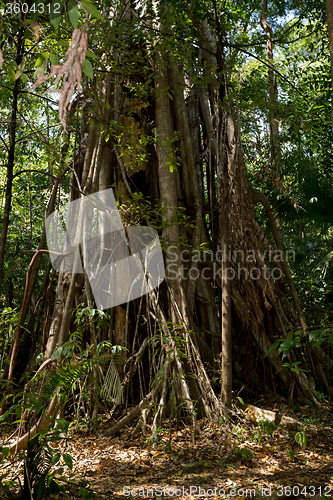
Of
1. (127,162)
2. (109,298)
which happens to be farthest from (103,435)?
(127,162)

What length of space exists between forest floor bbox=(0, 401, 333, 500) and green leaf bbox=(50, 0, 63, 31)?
1997 mm

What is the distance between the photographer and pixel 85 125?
4.95m

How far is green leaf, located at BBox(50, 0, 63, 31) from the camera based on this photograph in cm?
127

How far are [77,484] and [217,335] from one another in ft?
6.36

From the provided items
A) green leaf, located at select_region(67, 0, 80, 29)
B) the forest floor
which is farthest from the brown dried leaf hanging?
the forest floor

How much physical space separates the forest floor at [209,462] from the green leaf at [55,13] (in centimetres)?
200

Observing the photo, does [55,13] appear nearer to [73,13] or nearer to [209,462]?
[73,13]

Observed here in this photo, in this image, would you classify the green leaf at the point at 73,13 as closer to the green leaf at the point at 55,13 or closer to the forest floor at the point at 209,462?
the green leaf at the point at 55,13

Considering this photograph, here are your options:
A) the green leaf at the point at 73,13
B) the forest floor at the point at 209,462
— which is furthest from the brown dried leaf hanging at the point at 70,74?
the forest floor at the point at 209,462

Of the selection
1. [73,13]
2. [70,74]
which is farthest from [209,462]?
[73,13]

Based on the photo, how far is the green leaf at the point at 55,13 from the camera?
1.27m

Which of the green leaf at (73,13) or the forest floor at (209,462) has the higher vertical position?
the green leaf at (73,13)

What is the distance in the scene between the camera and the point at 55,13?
4.37 feet

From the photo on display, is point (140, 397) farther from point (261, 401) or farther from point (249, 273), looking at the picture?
point (249, 273)
